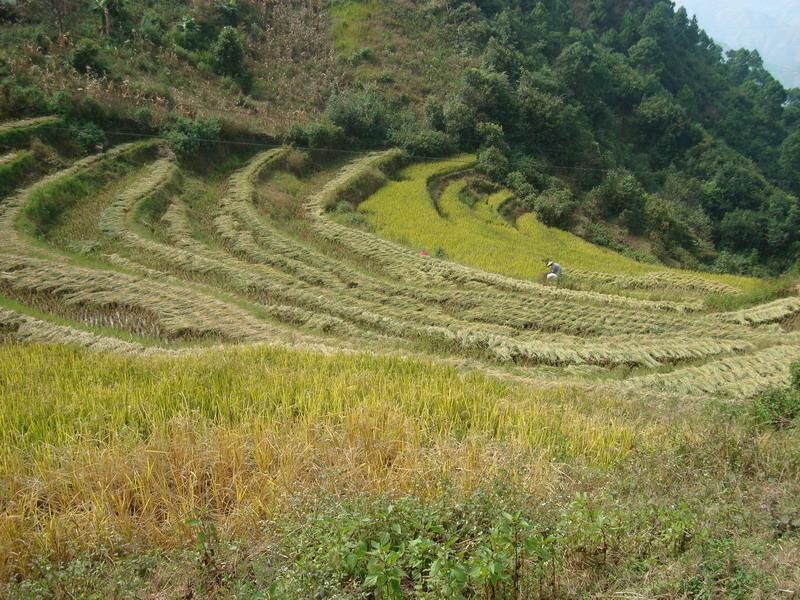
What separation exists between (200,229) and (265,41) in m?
21.2

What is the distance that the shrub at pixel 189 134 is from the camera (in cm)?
1988

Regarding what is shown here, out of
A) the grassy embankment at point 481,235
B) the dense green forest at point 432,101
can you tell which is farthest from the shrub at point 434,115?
the grassy embankment at point 481,235

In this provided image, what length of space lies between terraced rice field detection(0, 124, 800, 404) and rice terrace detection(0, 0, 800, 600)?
0.09 meters

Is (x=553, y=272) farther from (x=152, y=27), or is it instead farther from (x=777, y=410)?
(x=152, y=27)

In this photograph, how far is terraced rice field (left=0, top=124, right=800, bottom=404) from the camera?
9.53m

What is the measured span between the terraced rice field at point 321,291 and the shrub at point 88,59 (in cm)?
554

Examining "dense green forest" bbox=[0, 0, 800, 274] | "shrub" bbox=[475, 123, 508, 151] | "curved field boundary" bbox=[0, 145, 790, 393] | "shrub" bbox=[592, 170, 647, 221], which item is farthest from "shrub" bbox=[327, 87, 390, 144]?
"shrub" bbox=[592, 170, 647, 221]

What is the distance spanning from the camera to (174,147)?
19.8m

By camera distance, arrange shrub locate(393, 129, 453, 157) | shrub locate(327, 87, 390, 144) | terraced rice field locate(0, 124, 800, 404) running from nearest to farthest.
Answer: terraced rice field locate(0, 124, 800, 404), shrub locate(327, 87, 390, 144), shrub locate(393, 129, 453, 157)

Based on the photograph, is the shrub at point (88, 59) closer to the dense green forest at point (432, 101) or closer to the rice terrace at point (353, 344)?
the dense green forest at point (432, 101)

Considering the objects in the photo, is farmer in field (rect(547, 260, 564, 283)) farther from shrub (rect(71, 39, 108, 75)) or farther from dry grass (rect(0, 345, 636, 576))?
shrub (rect(71, 39, 108, 75))

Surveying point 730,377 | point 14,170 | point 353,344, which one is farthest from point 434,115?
point 730,377

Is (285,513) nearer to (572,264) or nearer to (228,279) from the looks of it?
(228,279)

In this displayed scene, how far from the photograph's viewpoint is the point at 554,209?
23.7 m
